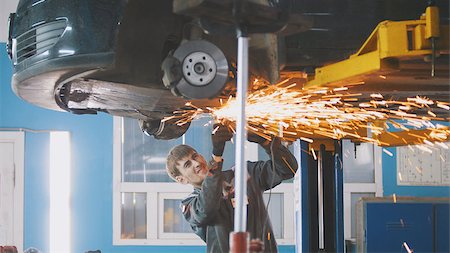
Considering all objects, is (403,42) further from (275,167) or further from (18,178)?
(18,178)

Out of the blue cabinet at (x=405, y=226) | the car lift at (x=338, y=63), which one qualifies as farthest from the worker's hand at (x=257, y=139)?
the blue cabinet at (x=405, y=226)

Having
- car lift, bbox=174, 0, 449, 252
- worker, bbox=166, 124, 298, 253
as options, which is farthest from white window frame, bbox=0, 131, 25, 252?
car lift, bbox=174, 0, 449, 252

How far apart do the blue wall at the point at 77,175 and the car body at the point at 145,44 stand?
4.05 m

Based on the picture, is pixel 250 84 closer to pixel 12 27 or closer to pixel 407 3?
pixel 407 3

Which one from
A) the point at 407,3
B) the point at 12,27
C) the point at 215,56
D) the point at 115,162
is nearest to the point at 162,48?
the point at 215,56

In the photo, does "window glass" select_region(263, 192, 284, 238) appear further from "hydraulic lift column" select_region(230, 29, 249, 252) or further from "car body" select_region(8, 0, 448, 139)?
"hydraulic lift column" select_region(230, 29, 249, 252)

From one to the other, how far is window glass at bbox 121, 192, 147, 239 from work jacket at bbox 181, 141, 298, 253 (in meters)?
3.26

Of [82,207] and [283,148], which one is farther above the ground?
[283,148]

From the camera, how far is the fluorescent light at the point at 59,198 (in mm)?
7023

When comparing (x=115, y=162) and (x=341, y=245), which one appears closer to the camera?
(x=341, y=245)

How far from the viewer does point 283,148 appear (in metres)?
3.77

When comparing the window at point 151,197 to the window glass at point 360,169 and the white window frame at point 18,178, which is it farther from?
the white window frame at point 18,178

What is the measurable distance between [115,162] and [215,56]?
191 inches

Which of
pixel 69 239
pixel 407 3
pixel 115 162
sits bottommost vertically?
pixel 69 239
